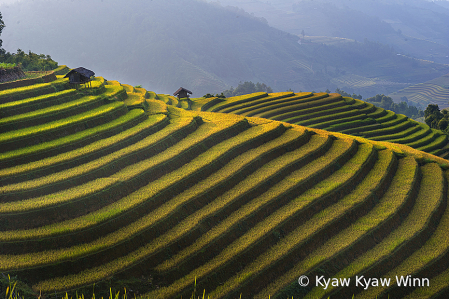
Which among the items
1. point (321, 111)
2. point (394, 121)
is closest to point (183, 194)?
point (321, 111)

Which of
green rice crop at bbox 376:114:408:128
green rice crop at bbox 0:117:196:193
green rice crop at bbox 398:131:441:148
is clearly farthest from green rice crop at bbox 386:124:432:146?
green rice crop at bbox 0:117:196:193

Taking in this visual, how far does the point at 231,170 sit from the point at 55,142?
29.5ft

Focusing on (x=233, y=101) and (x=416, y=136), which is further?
(x=233, y=101)

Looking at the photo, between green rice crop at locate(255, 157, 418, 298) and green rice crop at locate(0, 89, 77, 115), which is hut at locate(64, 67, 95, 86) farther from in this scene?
green rice crop at locate(255, 157, 418, 298)

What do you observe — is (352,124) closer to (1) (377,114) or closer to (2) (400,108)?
(1) (377,114)

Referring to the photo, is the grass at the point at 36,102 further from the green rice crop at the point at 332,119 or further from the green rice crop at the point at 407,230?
the green rice crop at the point at 332,119

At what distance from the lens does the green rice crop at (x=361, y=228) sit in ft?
38.6

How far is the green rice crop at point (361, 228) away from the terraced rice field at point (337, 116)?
16.4 m

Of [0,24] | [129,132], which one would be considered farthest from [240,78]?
[129,132]

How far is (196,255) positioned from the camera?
11.8 m

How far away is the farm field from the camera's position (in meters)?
130

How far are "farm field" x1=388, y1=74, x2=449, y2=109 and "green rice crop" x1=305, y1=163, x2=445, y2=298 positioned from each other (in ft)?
417

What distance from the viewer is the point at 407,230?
47.1 feet

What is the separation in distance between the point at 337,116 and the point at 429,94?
128m
